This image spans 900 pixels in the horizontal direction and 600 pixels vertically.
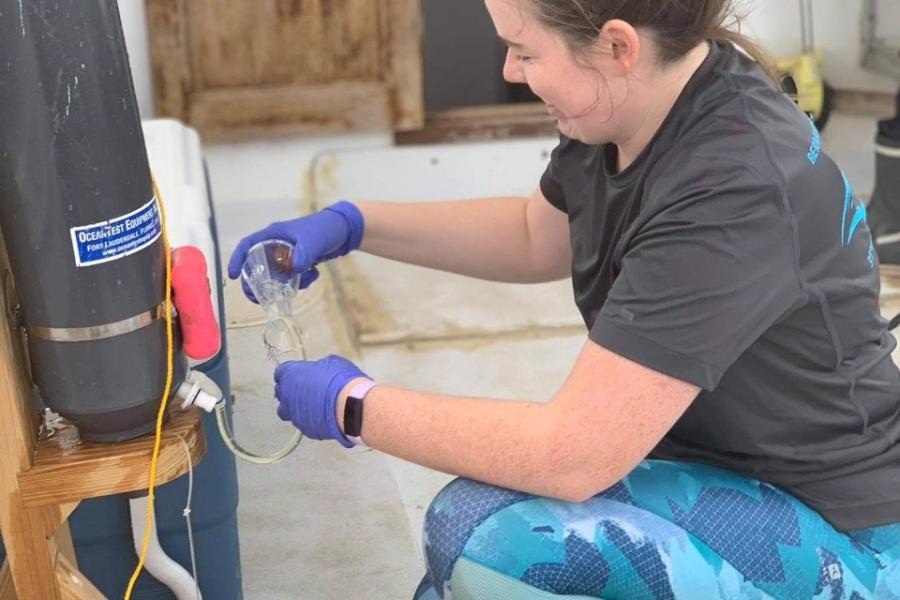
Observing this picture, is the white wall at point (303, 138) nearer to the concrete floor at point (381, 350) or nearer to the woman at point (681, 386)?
the concrete floor at point (381, 350)

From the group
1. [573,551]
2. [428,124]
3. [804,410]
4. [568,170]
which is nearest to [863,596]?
[804,410]

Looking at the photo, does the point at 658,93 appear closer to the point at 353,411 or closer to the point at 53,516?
the point at 353,411

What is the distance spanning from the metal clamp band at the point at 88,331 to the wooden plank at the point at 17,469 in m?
0.03

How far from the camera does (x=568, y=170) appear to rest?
4.15ft

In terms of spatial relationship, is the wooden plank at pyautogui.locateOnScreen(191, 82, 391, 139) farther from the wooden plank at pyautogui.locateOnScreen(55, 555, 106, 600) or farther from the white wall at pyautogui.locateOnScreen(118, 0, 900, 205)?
the wooden plank at pyautogui.locateOnScreen(55, 555, 106, 600)

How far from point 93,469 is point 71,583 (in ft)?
0.45

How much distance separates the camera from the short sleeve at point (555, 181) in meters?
1.28

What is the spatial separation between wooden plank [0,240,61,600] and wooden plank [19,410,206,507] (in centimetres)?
1

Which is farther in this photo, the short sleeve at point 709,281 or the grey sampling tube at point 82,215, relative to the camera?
the short sleeve at point 709,281

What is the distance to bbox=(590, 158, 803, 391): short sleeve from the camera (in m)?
0.97

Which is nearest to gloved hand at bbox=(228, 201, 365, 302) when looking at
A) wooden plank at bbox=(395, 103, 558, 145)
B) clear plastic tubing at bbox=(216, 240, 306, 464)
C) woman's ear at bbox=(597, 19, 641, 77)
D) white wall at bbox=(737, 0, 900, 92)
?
clear plastic tubing at bbox=(216, 240, 306, 464)

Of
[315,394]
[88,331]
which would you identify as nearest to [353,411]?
[315,394]

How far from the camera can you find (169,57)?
2826 mm

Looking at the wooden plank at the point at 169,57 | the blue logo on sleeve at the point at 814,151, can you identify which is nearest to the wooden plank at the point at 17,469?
the blue logo on sleeve at the point at 814,151
